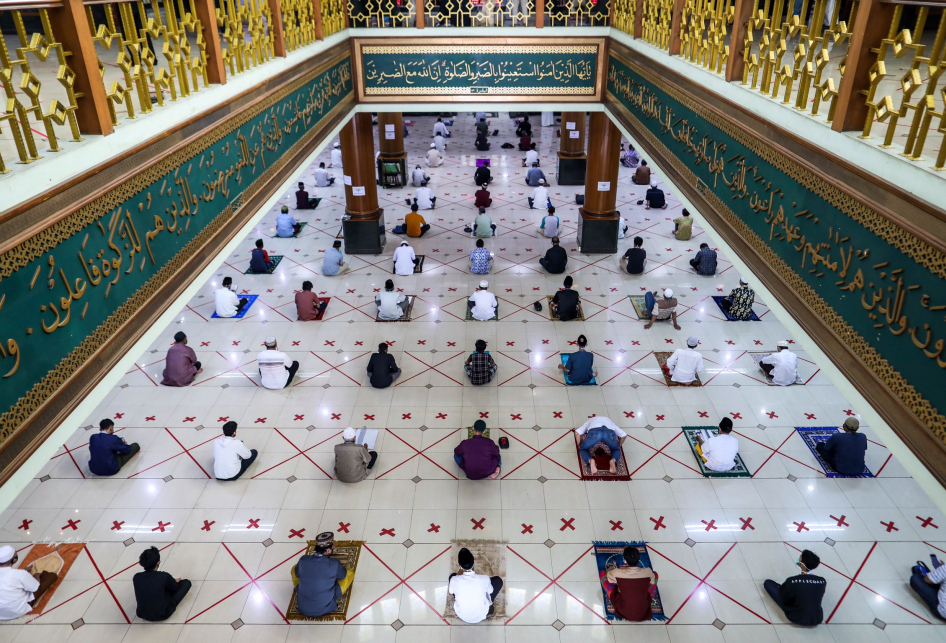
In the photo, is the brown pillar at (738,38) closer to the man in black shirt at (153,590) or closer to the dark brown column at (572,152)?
the man in black shirt at (153,590)

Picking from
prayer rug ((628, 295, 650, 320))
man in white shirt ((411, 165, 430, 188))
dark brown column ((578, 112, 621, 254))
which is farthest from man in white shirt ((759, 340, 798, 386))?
man in white shirt ((411, 165, 430, 188))

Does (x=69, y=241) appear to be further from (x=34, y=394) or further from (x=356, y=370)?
(x=356, y=370)

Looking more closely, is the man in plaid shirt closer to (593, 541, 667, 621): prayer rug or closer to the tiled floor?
the tiled floor

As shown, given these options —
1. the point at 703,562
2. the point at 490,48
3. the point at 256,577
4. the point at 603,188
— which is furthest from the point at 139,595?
the point at 603,188

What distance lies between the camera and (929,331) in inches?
75.8

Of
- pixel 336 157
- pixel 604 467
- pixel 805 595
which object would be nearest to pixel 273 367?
pixel 604 467

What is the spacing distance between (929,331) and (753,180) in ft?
5.24

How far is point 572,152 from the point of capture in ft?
40.5

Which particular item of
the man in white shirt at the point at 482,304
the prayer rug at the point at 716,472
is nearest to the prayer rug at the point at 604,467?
the prayer rug at the point at 716,472

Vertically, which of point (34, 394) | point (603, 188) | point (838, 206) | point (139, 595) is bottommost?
point (139, 595)

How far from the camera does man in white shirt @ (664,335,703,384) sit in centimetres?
620

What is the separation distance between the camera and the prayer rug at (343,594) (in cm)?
410

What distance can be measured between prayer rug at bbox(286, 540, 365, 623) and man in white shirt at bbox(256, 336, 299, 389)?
214 cm

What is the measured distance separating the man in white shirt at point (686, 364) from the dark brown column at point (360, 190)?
5.14 m
